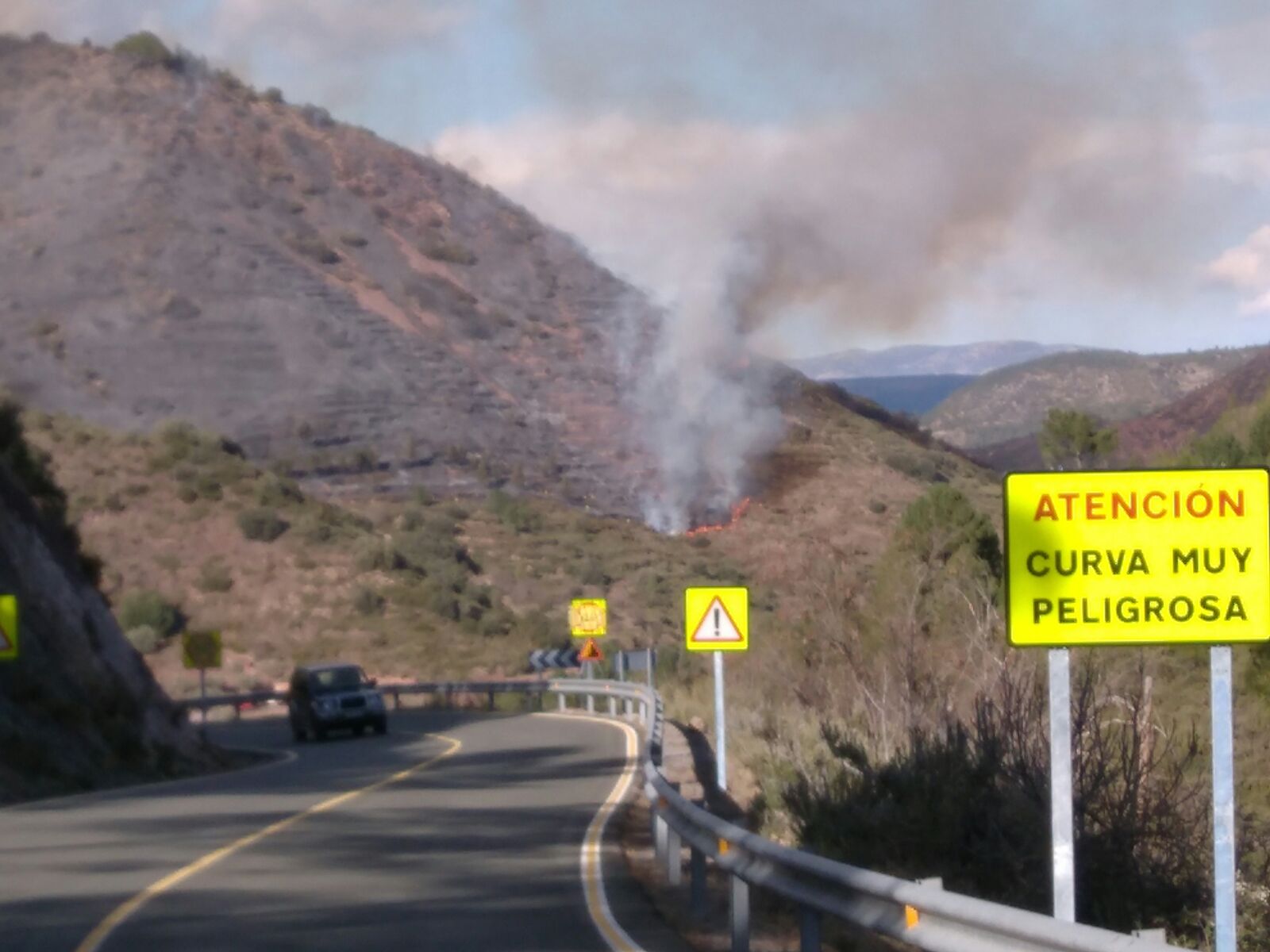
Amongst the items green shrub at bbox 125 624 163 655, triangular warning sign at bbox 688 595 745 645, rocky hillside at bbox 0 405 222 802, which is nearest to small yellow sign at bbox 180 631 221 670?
rocky hillside at bbox 0 405 222 802

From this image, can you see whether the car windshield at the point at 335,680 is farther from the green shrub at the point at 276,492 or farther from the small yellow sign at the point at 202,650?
the green shrub at the point at 276,492

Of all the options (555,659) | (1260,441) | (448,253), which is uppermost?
(448,253)

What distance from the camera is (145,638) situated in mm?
55125

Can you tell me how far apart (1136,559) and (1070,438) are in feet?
75.4

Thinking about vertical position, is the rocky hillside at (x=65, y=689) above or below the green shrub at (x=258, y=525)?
below

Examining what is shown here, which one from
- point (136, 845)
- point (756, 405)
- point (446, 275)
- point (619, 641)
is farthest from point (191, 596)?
point (136, 845)

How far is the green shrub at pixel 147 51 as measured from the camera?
94.8 meters

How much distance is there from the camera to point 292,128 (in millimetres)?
96562

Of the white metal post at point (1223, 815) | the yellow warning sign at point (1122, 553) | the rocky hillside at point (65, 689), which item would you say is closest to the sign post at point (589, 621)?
the rocky hillside at point (65, 689)

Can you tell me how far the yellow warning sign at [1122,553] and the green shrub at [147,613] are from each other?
5119cm

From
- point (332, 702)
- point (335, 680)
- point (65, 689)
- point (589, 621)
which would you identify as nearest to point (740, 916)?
point (65, 689)

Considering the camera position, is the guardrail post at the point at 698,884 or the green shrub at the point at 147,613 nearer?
the guardrail post at the point at 698,884

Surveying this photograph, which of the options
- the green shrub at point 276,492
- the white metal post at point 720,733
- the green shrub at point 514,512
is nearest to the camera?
the white metal post at point 720,733

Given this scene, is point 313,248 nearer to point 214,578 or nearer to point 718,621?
point 214,578
